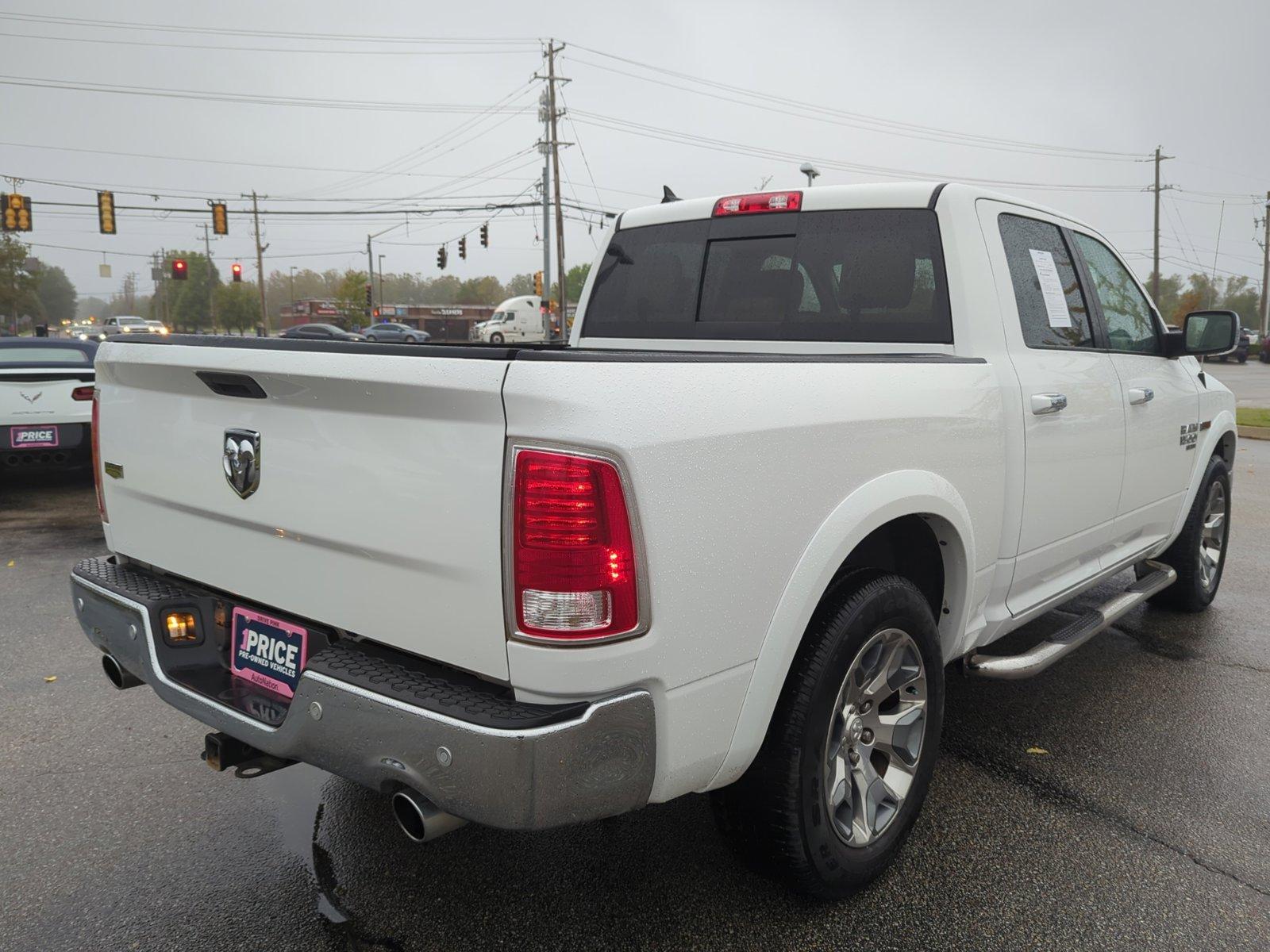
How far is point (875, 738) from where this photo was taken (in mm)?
2594

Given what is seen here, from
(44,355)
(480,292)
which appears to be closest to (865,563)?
(44,355)

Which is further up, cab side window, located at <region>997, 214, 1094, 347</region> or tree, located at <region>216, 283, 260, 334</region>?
tree, located at <region>216, 283, 260, 334</region>

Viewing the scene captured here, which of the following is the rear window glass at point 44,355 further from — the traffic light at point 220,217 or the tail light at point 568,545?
the traffic light at point 220,217

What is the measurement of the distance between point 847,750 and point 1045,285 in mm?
1955

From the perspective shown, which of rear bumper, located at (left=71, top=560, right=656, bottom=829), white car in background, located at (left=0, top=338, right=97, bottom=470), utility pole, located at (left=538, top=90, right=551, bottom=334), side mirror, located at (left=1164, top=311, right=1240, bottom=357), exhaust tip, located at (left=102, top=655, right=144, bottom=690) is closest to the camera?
rear bumper, located at (left=71, top=560, right=656, bottom=829)

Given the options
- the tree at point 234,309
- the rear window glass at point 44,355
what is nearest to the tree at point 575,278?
the tree at point 234,309

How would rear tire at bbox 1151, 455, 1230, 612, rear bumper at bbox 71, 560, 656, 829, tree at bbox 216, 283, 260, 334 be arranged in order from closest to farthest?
rear bumper at bbox 71, 560, 656, 829
rear tire at bbox 1151, 455, 1230, 612
tree at bbox 216, 283, 260, 334

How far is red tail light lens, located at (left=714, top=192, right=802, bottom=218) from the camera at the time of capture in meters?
3.48

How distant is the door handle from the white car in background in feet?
24.9

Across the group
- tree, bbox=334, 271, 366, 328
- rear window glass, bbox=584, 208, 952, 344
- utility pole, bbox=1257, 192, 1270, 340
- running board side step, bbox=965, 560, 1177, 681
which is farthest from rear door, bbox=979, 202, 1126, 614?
tree, bbox=334, 271, 366, 328

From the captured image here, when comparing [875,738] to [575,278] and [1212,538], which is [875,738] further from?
[575,278]

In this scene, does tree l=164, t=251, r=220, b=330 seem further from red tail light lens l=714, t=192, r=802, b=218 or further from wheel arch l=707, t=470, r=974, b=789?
wheel arch l=707, t=470, r=974, b=789

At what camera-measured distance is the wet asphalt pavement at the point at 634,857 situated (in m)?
2.39

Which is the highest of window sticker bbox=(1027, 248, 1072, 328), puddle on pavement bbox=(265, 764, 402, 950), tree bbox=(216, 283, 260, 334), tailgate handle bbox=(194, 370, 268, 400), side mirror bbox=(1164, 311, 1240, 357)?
tree bbox=(216, 283, 260, 334)
